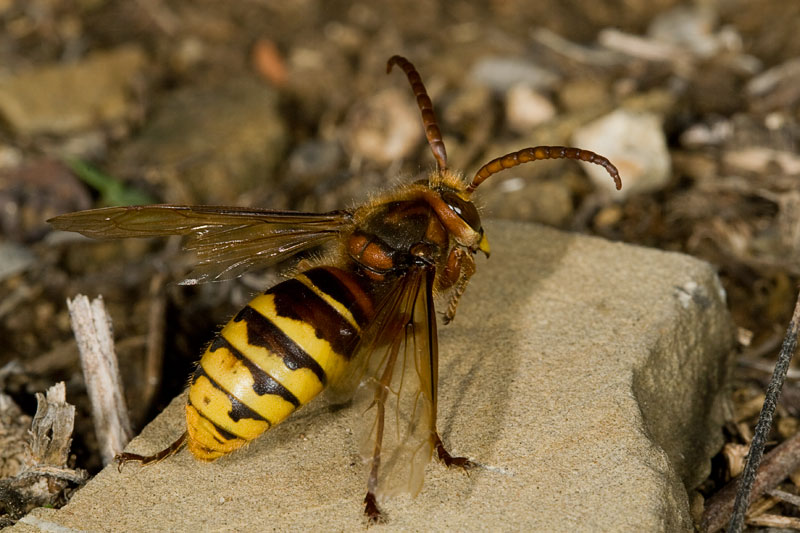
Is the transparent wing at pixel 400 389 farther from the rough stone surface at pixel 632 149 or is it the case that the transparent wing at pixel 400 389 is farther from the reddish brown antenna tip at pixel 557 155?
the rough stone surface at pixel 632 149

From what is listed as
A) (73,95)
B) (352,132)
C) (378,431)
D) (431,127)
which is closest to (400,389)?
(378,431)

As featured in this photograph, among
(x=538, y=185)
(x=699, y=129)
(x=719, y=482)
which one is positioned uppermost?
(x=699, y=129)

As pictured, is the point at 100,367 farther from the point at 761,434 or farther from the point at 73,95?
the point at 73,95

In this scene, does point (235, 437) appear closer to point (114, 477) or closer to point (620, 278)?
point (114, 477)

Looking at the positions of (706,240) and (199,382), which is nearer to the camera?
(199,382)

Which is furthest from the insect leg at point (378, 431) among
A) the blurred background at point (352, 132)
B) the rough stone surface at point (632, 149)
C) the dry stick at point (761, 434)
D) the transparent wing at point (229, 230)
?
the rough stone surface at point (632, 149)

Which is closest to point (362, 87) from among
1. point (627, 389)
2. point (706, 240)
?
point (706, 240)

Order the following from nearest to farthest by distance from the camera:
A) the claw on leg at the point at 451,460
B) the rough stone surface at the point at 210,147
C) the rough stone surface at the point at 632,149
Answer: the claw on leg at the point at 451,460 → the rough stone surface at the point at 632,149 → the rough stone surface at the point at 210,147

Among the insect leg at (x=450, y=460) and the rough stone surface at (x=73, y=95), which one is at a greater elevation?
the insect leg at (x=450, y=460)
